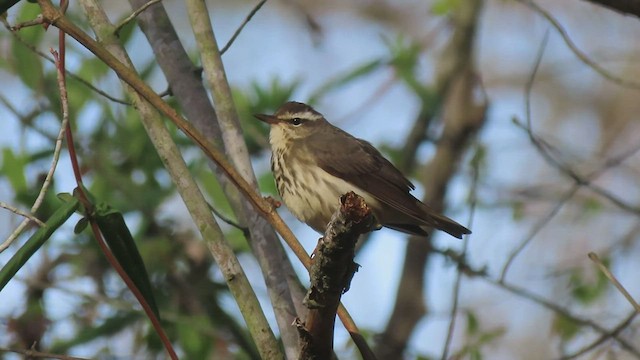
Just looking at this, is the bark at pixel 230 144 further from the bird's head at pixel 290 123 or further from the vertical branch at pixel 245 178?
the bird's head at pixel 290 123

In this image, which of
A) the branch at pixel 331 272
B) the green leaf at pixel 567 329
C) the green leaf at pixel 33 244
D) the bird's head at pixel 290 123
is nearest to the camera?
the branch at pixel 331 272

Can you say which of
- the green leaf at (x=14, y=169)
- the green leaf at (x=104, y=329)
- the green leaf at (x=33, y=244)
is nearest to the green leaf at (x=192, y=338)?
the green leaf at (x=104, y=329)

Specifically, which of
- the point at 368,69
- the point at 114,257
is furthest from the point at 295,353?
the point at 368,69

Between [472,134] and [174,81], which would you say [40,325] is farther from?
[472,134]

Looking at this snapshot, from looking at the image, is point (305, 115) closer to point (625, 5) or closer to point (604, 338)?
point (604, 338)

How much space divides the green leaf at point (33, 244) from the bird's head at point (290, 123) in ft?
6.88

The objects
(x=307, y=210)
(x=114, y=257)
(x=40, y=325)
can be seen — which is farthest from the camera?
(x=40, y=325)

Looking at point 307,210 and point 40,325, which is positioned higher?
point 307,210

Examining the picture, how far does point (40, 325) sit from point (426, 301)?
269 centimetres

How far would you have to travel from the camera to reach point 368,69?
19.3ft

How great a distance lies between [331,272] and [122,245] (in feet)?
2.73

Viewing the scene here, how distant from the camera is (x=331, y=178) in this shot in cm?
465

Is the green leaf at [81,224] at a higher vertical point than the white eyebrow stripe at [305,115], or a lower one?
lower

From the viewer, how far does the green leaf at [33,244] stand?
2.77 m
